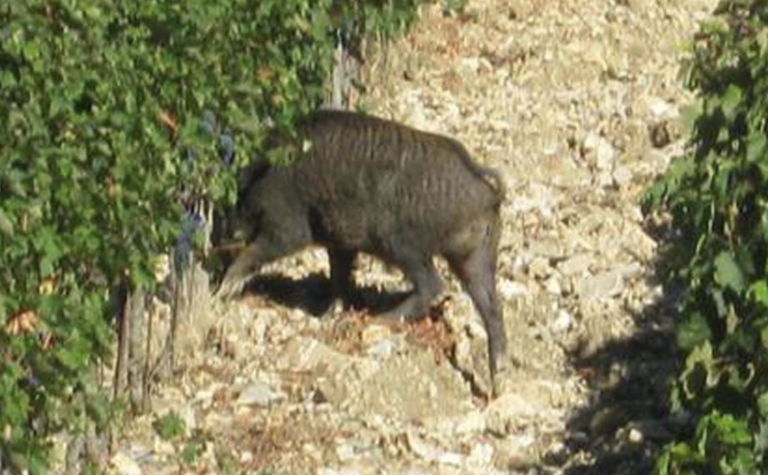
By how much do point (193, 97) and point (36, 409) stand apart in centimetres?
170

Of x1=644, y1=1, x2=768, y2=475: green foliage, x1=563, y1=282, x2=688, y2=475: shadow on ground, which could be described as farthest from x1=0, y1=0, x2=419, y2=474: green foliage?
x1=563, y1=282, x2=688, y2=475: shadow on ground

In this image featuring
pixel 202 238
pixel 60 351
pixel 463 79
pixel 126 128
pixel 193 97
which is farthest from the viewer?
pixel 463 79

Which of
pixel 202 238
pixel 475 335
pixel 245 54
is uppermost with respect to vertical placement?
pixel 245 54

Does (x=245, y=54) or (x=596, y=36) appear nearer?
(x=245, y=54)

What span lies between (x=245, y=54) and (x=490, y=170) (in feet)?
6.29

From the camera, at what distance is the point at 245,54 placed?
9742mm

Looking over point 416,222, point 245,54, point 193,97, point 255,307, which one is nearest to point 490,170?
point 416,222

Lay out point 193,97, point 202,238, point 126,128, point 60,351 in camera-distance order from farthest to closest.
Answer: point 202,238 → point 193,97 → point 126,128 → point 60,351

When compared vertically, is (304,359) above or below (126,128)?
below

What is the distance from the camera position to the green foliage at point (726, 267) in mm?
8320

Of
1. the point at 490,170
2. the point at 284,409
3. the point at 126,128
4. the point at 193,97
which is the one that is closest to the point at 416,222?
the point at 490,170

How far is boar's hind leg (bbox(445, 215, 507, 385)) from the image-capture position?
11.2m

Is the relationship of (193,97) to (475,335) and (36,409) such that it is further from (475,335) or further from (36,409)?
(475,335)

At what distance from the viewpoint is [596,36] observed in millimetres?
15180
